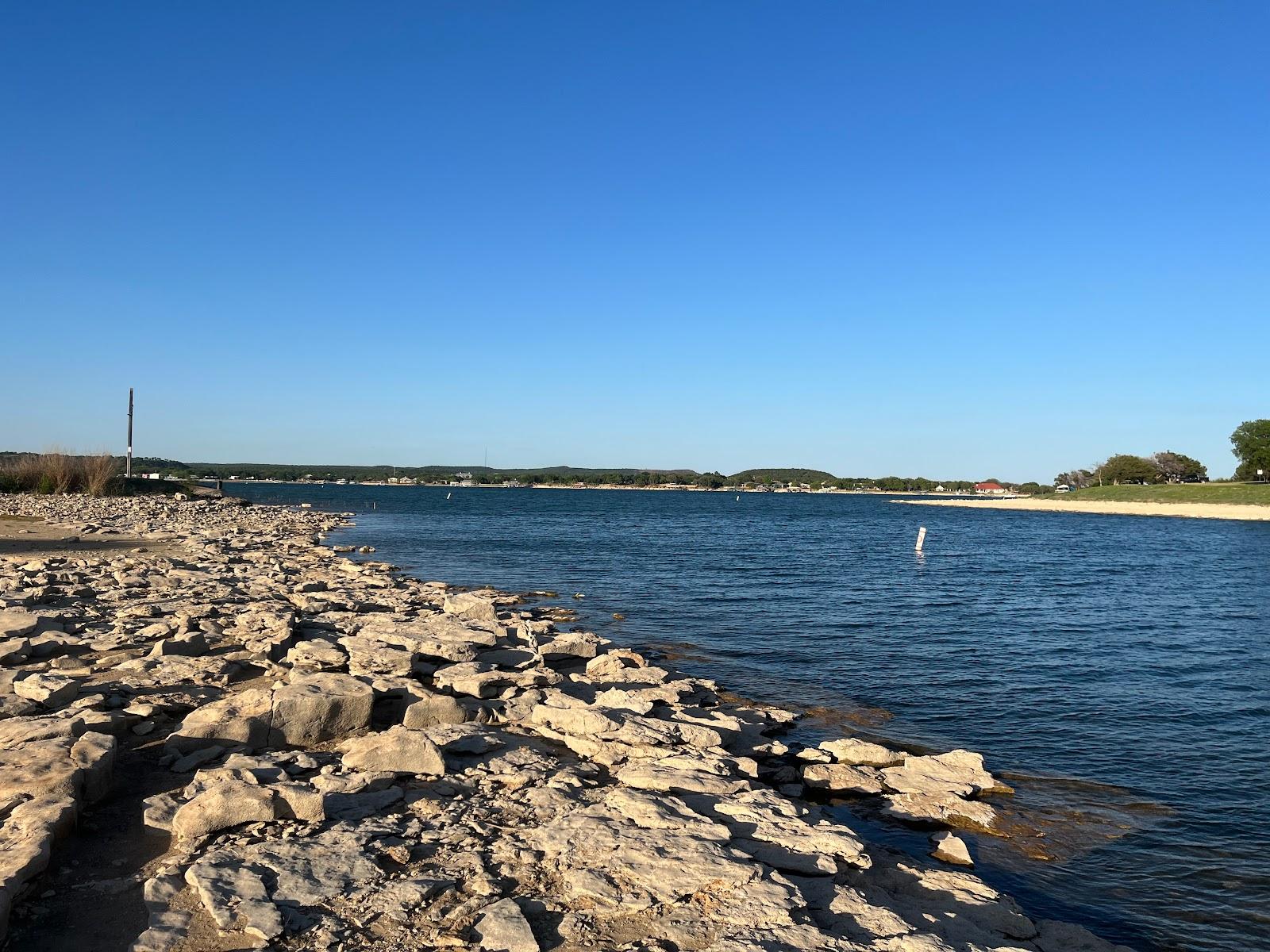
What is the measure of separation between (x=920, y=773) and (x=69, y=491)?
2628 inches

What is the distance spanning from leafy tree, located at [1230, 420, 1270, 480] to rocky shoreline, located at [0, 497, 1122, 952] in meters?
129

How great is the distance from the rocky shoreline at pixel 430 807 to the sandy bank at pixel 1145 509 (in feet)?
332

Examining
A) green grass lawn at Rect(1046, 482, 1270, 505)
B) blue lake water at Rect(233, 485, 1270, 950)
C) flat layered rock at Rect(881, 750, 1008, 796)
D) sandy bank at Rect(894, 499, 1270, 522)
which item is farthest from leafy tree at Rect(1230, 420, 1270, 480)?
flat layered rock at Rect(881, 750, 1008, 796)

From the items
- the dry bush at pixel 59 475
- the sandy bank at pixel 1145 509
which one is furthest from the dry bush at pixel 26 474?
the sandy bank at pixel 1145 509

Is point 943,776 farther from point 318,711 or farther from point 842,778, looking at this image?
point 318,711

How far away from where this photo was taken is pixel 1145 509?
350ft

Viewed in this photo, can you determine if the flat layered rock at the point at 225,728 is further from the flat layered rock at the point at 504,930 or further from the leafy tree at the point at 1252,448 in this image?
the leafy tree at the point at 1252,448

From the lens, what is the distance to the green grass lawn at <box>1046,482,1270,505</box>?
3765 inches

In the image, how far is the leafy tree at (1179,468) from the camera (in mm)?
150875

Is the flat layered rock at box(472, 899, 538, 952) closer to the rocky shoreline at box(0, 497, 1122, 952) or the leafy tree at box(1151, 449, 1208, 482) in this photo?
the rocky shoreline at box(0, 497, 1122, 952)

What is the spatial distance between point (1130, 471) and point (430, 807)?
557 ft

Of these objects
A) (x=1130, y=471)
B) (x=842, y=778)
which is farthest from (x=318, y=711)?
(x=1130, y=471)

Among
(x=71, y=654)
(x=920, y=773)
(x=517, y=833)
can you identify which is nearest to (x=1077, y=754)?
(x=920, y=773)

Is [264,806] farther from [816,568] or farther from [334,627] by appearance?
[816,568]
